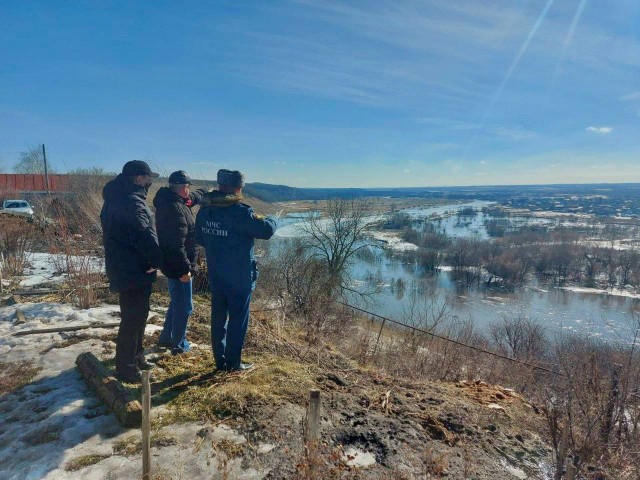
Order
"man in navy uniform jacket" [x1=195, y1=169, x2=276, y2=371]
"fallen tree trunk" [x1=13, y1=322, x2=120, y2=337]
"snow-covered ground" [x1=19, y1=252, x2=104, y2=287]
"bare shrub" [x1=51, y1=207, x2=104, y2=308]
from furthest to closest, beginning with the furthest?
"snow-covered ground" [x1=19, y1=252, x2=104, y2=287]
"bare shrub" [x1=51, y1=207, x2=104, y2=308]
"fallen tree trunk" [x1=13, y1=322, x2=120, y2=337]
"man in navy uniform jacket" [x1=195, y1=169, x2=276, y2=371]

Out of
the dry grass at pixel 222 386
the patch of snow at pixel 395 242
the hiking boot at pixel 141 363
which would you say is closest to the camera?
the dry grass at pixel 222 386

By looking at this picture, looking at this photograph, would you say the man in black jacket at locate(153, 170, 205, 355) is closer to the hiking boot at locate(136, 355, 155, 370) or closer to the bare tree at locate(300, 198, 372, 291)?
the hiking boot at locate(136, 355, 155, 370)

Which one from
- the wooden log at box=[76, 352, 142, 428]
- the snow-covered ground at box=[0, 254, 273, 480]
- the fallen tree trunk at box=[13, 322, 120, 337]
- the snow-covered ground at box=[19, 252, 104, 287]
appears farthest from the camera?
the snow-covered ground at box=[19, 252, 104, 287]

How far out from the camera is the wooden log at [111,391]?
9.28ft

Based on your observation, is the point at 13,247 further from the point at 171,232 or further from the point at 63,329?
the point at 171,232

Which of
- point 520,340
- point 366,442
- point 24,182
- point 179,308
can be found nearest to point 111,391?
point 179,308

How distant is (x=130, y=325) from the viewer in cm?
341

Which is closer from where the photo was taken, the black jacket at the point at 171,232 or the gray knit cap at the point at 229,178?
the gray knit cap at the point at 229,178

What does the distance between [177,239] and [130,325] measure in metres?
0.83

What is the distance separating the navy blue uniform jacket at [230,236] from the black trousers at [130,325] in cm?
59

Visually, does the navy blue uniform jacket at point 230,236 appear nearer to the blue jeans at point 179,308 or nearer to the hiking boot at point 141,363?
the blue jeans at point 179,308

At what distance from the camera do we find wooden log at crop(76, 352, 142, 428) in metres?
2.83

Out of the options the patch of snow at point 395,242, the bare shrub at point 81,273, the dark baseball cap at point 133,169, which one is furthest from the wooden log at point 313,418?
the patch of snow at point 395,242

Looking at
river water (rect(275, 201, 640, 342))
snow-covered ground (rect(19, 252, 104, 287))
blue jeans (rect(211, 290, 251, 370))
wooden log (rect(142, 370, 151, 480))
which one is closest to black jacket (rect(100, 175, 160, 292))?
blue jeans (rect(211, 290, 251, 370))
